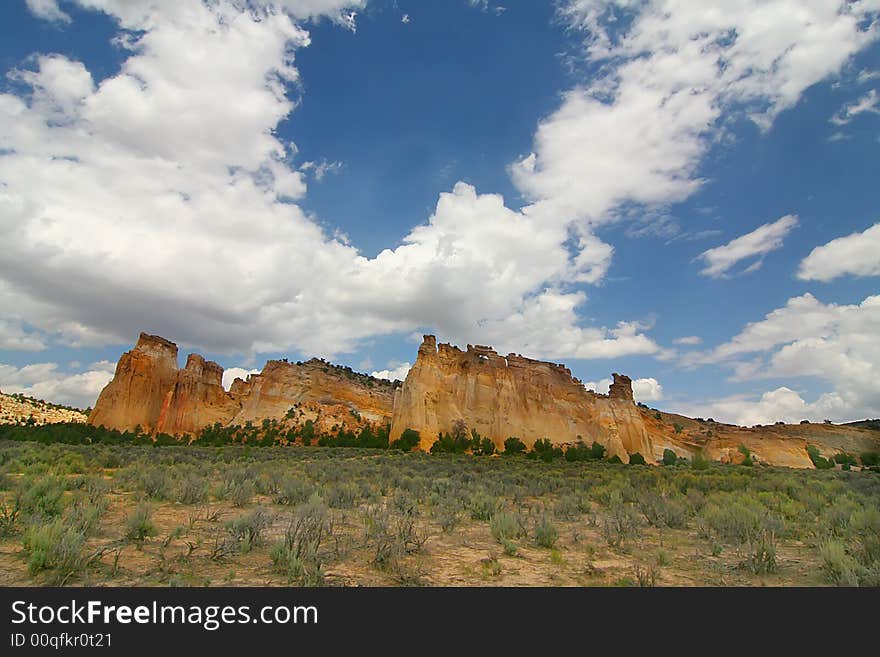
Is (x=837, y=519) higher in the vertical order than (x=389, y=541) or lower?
higher

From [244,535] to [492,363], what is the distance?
2320 inches

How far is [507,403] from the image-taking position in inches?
2426

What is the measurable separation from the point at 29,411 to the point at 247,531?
321ft

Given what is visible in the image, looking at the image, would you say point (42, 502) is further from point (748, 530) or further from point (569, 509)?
point (748, 530)

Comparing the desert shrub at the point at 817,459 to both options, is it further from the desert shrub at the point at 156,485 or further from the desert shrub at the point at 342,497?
the desert shrub at the point at 156,485

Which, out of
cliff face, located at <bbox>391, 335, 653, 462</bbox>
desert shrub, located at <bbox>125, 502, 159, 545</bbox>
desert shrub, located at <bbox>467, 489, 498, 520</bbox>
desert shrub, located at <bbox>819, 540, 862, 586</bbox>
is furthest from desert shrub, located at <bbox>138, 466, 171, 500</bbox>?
cliff face, located at <bbox>391, 335, 653, 462</bbox>

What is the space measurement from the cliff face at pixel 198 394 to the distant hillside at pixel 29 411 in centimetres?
1397

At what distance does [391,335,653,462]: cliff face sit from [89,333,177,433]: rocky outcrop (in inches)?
1381

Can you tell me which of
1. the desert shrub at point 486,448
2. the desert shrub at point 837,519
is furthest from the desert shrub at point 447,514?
the desert shrub at point 486,448

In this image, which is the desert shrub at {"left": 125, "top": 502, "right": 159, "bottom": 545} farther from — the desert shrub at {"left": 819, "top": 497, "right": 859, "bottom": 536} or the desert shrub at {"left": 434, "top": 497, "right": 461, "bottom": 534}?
the desert shrub at {"left": 819, "top": 497, "right": 859, "bottom": 536}

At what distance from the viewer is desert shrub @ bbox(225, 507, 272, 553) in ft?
22.4

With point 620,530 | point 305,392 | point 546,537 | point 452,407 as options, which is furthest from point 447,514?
point 305,392
